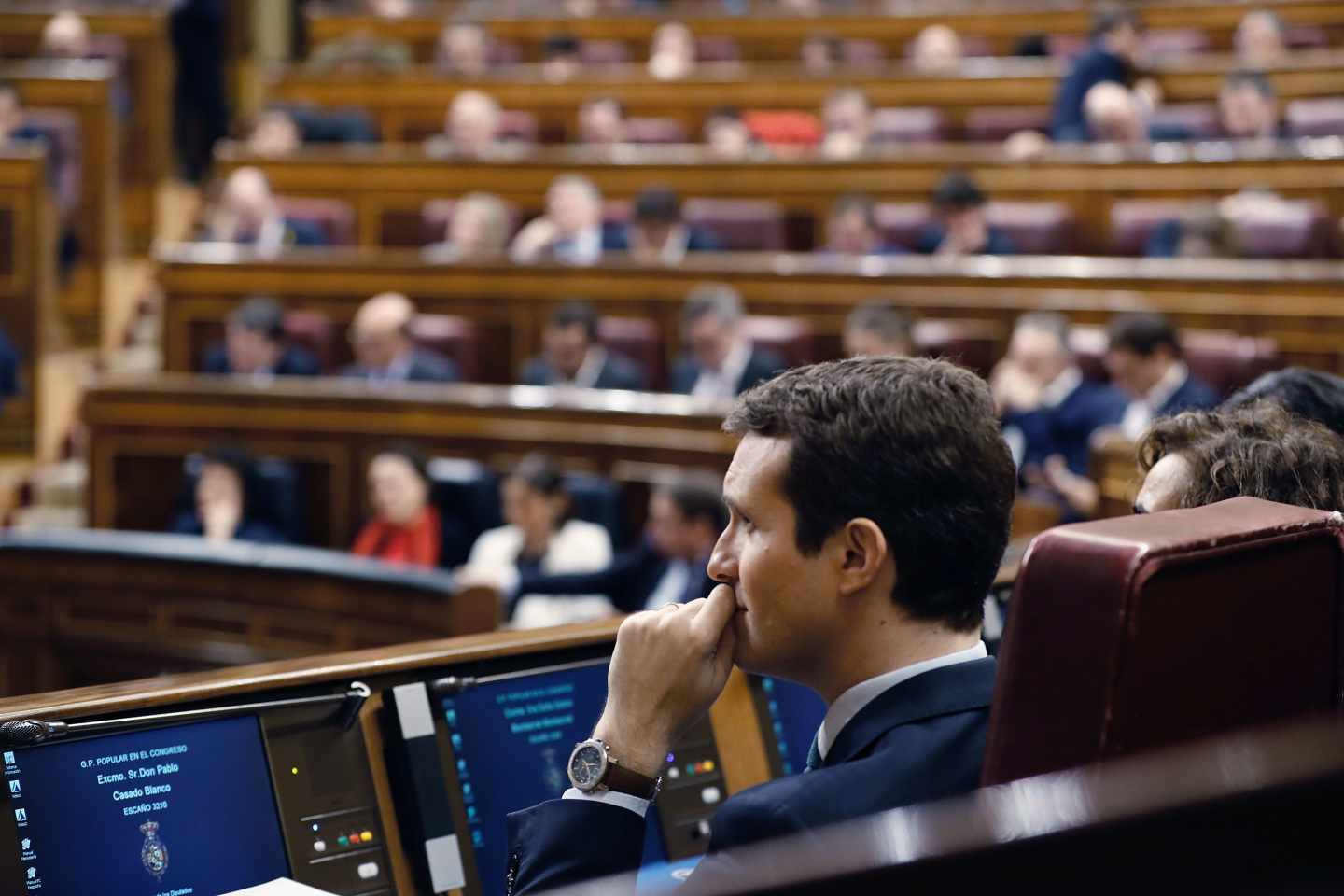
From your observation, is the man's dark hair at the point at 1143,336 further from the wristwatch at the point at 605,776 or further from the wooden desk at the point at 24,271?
the wooden desk at the point at 24,271

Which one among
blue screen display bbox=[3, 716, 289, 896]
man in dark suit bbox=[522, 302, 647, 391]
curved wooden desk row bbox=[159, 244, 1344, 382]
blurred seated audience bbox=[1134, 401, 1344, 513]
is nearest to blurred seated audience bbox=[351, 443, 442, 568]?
man in dark suit bbox=[522, 302, 647, 391]

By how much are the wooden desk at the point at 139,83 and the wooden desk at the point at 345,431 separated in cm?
138

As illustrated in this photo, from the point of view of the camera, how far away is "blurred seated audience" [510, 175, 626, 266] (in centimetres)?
271

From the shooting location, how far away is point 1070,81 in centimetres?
295

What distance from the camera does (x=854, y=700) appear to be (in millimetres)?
549

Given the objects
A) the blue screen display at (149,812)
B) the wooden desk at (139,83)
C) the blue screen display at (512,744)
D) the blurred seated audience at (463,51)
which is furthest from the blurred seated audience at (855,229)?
the blue screen display at (149,812)

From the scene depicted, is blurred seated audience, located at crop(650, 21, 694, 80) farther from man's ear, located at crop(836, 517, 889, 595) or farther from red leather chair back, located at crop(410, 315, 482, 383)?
man's ear, located at crop(836, 517, 889, 595)

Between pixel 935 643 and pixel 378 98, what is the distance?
3137 millimetres

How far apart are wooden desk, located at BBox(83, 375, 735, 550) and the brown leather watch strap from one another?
1.37m

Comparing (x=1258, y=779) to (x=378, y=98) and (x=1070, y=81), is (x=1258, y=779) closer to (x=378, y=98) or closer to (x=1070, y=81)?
(x=1070, y=81)

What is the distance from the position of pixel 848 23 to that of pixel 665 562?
211 centimetres

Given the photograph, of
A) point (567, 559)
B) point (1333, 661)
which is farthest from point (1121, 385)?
point (1333, 661)

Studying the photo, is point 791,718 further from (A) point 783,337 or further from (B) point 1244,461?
(A) point 783,337

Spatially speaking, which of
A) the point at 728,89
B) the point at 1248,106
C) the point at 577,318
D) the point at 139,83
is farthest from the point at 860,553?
the point at 139,83
